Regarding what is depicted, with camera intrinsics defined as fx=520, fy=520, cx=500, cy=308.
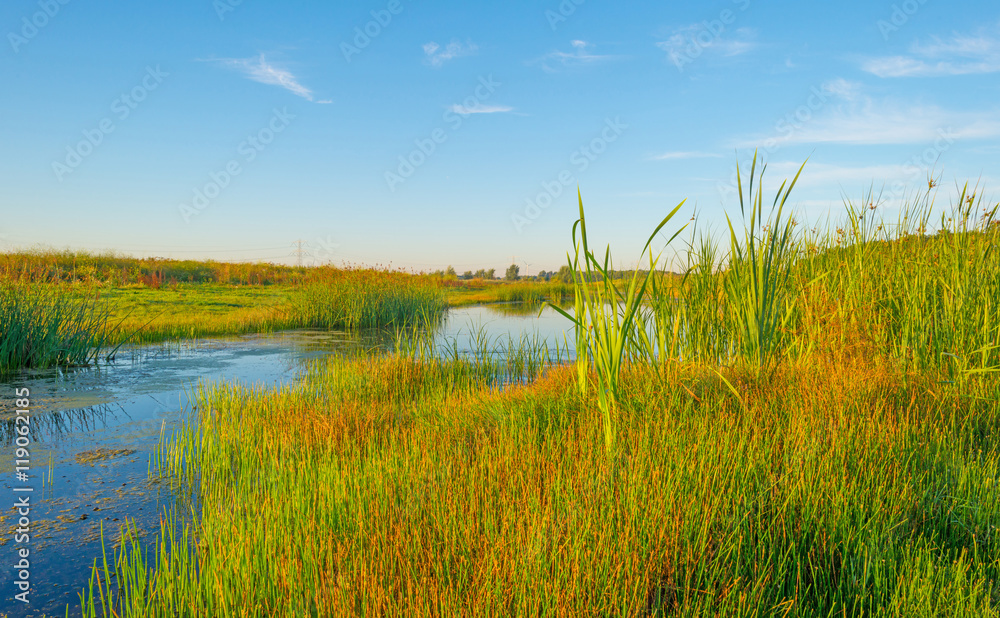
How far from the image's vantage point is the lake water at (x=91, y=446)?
2916 millimetres

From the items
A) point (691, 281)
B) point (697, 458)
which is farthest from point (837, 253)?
point (697, 458)

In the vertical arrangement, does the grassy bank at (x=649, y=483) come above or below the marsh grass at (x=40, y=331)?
below

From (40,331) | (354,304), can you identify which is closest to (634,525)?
(40,331)

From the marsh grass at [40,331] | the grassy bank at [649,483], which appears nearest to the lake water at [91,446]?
the grassy bank at [649,483]

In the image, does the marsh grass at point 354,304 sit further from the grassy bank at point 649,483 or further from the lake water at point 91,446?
the grassy bank at point 649,483

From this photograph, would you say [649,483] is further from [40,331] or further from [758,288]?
[40,331]

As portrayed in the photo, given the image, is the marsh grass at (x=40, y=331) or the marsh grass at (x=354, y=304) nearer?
the marsh grass at (x=40, y=331)

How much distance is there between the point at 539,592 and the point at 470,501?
797 mm

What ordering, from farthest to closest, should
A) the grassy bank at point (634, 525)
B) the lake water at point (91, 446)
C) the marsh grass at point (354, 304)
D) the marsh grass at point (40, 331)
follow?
the marsh grass at point (354, 304), the marsh grass at point (40, 331), the lake water at point (91, 446), the grassy bank at point (634, 525)

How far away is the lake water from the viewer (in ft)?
9.57

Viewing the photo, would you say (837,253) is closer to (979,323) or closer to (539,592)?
(979,323)

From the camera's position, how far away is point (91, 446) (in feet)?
15.5

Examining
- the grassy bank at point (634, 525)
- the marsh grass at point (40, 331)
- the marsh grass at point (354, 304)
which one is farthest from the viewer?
the marsh grass at point (354, 304)

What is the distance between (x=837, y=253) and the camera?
6242 millimetres
